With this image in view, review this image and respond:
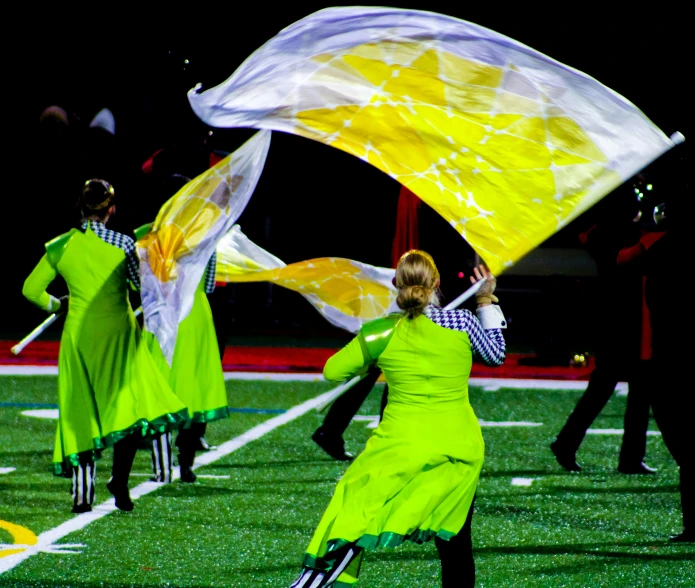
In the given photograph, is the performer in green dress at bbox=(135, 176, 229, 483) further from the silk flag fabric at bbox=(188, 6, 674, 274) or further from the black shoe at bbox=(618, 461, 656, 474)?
the black shoe at bbox=(618, 461, 656, 474)

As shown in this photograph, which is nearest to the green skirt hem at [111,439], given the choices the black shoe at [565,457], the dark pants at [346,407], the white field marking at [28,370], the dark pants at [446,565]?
the dark pants at [346,407]

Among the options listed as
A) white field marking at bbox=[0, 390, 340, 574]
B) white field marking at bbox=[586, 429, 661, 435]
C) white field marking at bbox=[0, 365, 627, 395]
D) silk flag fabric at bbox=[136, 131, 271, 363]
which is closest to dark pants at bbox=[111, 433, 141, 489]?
white field marking at bbox=[0, 390, 340, 574]

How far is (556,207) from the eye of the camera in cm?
545

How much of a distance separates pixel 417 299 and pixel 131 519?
305 centimetres

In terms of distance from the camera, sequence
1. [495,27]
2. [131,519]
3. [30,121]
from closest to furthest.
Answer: [131,519]
[495,27]
[30,121]

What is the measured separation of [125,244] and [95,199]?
11.9 inches

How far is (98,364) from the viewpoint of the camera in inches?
279

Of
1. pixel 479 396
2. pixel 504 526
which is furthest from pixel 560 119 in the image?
pixel 479 396

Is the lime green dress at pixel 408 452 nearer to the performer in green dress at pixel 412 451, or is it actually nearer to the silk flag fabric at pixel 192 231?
the performer in green dress at pixel 412 451

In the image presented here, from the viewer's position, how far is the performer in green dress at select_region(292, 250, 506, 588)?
4.57 m

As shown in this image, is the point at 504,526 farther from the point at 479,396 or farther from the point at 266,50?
the point at 479,396

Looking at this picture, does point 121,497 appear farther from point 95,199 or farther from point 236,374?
point 236,374

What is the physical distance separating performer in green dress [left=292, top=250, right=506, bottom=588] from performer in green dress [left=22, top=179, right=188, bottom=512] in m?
2.69

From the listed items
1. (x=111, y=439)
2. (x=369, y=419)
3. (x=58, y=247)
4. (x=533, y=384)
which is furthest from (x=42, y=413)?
(x=533, y=384)
